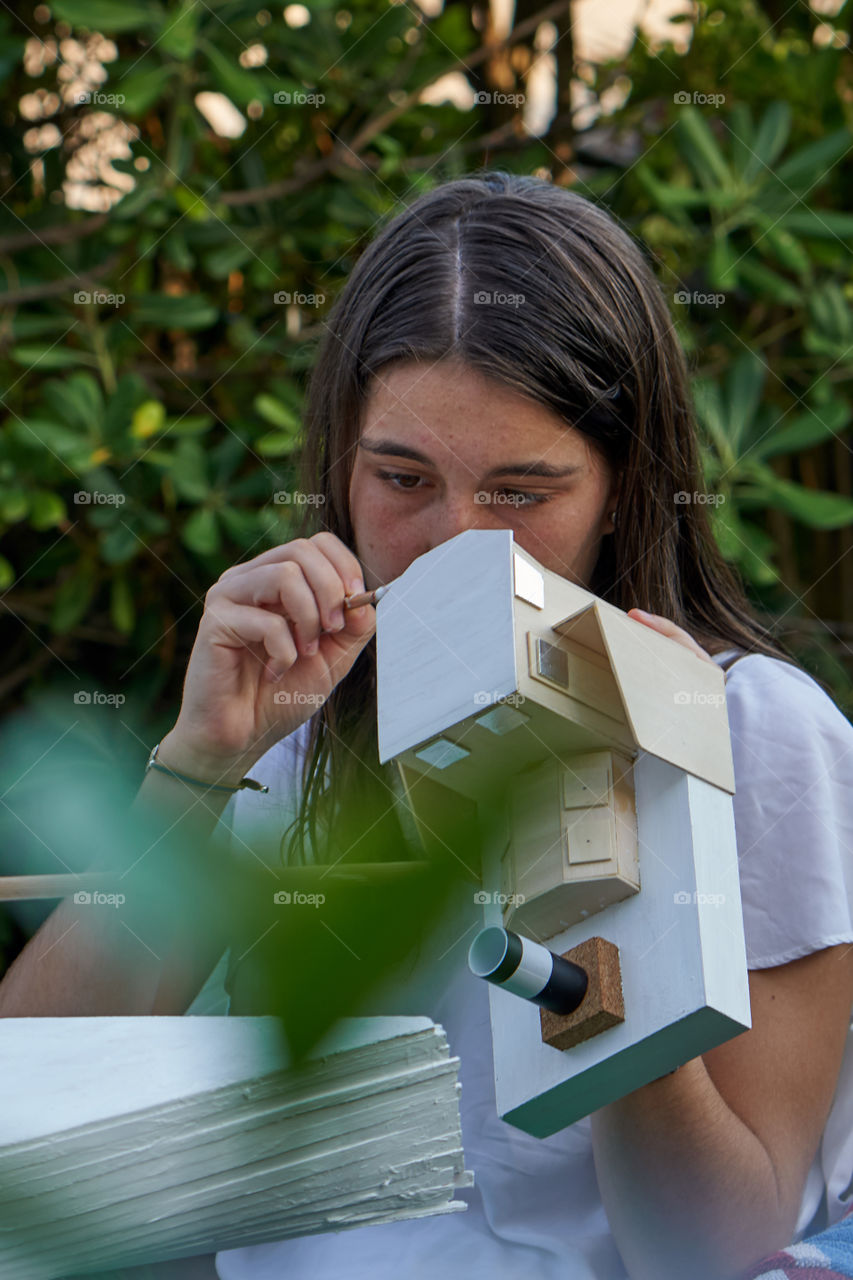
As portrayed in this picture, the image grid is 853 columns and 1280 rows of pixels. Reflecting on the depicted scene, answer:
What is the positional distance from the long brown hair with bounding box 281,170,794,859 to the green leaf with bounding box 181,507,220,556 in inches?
29.3

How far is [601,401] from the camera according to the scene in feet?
4.23

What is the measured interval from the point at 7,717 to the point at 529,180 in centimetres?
154

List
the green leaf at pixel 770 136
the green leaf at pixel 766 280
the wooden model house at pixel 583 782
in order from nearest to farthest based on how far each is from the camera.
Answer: the wooden model house at pixel 583 782
the green leaf at pixel 770 136
the green leaf at pixel 766 280

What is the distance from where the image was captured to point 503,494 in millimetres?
1197

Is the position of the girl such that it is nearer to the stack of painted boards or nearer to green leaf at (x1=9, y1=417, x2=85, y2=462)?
the stack of painted boards

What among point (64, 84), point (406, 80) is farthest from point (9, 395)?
point (406, 80)

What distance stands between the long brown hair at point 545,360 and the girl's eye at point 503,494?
9cm

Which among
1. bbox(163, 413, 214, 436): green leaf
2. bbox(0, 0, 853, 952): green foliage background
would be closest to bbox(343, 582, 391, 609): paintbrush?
bbox(0, 0, 853, 952): green foliage background

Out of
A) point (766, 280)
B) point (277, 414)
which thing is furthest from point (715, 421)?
point (277, 414)

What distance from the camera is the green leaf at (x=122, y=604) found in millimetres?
2400

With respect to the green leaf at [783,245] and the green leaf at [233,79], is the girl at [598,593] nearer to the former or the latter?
the green leaf at [233,79]

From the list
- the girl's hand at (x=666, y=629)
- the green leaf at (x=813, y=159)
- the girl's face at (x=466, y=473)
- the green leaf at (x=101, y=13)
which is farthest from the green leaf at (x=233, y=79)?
the girl's hand at (x=666, y=629)

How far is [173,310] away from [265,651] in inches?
52.1

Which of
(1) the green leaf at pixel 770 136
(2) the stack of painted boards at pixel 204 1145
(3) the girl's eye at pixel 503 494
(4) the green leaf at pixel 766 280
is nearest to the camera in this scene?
(2) the stack of painted boards at pixel 204 1145
